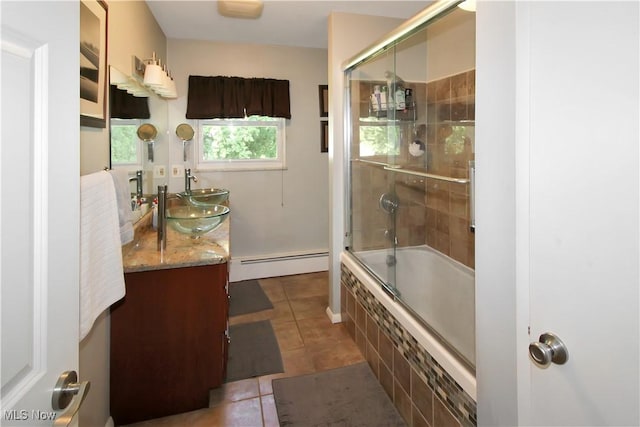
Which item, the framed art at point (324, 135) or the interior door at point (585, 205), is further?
the framed art at point (324, 135)

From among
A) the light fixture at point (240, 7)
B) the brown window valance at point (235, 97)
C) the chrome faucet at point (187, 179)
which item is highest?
the light fixture at point (240, 7)

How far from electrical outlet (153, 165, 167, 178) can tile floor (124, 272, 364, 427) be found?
1355 millimetres

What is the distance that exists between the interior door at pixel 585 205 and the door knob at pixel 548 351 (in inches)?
0.5

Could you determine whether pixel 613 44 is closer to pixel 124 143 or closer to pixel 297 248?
pixel 124 143

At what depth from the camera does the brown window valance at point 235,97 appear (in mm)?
3436

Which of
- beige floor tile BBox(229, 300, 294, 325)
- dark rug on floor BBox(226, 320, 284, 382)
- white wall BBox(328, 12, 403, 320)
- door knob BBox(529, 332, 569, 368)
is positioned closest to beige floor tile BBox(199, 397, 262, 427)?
dark rug on floor BBox(226, 320, 284, 382)

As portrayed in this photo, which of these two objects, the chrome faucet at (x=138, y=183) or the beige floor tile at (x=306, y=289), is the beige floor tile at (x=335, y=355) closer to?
the beige floor tile at (x=306, y=289)

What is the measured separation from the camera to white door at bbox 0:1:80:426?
593 millimetres

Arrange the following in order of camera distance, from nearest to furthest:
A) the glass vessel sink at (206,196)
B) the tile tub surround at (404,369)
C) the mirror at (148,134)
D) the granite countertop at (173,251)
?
the tile tub surround at (404,369) → the granite countertop at (173,251) → the mirror at (148,134) → the glass vessel sink at (206,196)

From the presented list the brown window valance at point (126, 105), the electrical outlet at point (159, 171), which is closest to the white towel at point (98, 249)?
the brown window valance at point (126, 105)

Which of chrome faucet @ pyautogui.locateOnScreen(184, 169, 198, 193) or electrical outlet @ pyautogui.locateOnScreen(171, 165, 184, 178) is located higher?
electrical outlet @ pyautogui.locateOnScreen(171, 165, 184, 178)

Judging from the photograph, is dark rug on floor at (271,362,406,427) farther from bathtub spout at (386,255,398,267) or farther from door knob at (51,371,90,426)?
door knob at (51,371,90,426)

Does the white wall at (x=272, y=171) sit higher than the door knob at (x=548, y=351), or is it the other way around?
the white wall at (x=272, y=171)

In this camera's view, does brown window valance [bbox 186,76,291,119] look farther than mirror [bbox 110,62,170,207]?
Yes
